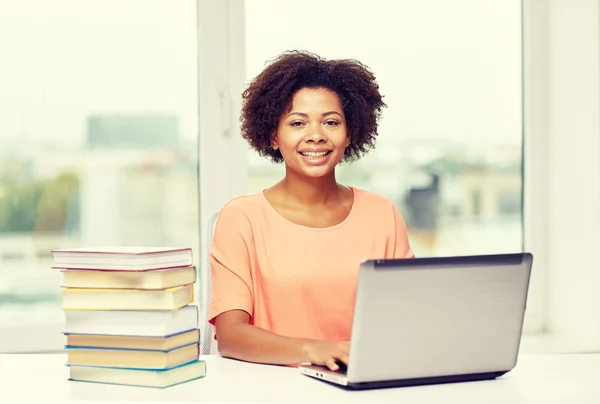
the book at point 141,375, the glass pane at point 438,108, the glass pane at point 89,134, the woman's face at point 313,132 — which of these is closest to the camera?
the book at point 141,375

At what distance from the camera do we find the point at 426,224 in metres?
3.39

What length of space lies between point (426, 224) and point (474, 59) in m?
0.68

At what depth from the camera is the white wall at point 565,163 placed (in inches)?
124

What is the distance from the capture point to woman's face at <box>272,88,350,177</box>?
205 centimetres

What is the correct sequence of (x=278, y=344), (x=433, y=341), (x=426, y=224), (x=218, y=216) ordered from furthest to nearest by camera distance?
(x=426, y=224), (x=218, y=216), (x=278, y=344), (x=433, y=341)

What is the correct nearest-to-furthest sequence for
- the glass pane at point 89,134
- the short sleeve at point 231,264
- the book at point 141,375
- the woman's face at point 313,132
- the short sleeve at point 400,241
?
1. the book at point 141,375
2. the short sleeve at point 231,264
3. the woman's face at point 313,132
4. the short sleeve at point 400,241
5. the glass pane at point 89,134

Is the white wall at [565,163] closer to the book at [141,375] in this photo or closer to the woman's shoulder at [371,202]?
the woman's shoulder at [371,202]

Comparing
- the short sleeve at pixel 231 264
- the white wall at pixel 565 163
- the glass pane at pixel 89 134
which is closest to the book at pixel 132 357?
the short sleeve at pixel 231 264

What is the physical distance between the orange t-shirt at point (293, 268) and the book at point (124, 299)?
0.52 meters

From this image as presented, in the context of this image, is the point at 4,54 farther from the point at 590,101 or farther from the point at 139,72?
the point at 590,101

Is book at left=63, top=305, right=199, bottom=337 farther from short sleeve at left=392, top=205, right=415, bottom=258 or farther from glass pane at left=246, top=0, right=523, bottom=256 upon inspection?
glass pane at left=246, top=0, right=523, bottom=256

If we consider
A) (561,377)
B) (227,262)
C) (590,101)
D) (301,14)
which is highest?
(301,14)

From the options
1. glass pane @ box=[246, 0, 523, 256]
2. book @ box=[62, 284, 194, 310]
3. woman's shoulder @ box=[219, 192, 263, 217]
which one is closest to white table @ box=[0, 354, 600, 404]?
book @ box=[62, 284, 194, 310]

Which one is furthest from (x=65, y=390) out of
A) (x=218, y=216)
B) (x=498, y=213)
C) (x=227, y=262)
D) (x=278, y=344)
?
(x=498, y=213)
